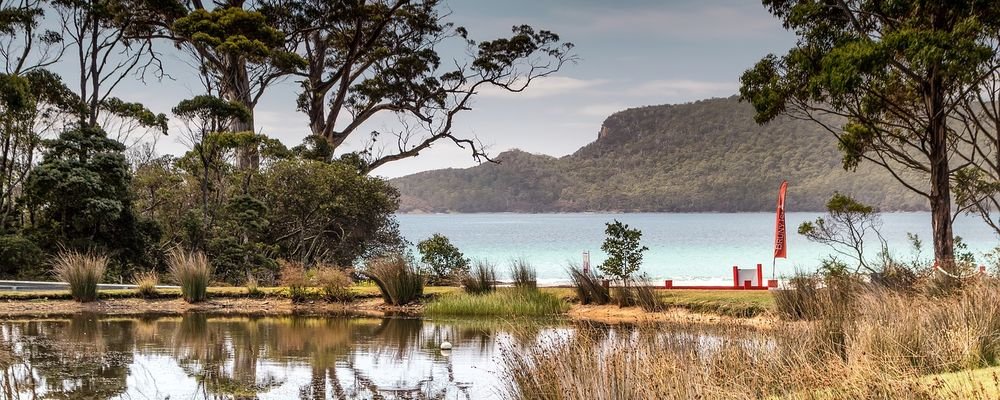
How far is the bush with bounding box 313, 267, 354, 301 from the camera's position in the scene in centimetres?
1719

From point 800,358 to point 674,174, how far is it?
79.6m

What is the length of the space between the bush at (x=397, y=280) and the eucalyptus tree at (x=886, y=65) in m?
6.57

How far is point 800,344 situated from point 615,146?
8243 cm

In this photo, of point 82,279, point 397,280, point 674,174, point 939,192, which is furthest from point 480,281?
point 674,174

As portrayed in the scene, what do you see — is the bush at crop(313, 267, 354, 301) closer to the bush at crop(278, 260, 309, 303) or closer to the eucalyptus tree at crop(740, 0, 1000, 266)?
the bush at crop(278, 260, 309, 303)

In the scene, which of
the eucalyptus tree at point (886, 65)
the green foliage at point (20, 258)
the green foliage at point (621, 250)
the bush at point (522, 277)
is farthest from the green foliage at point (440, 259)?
the eucalyptus tree at point (886, 65)

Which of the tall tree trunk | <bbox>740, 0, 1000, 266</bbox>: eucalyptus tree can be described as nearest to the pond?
<bbox>740, 0, 1000, 266</bbox>: eucalyptus tree

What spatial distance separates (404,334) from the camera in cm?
1277

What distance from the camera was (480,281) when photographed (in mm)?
16781

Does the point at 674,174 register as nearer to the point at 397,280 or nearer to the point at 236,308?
the point at 397,280

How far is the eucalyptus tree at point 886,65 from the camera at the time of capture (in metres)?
11.5

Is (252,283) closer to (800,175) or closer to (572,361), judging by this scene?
(572,361)

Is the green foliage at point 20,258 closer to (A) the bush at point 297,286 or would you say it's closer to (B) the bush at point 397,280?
(A) the bush at point 297,286

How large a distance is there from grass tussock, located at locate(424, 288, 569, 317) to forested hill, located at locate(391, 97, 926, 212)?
6212cm
